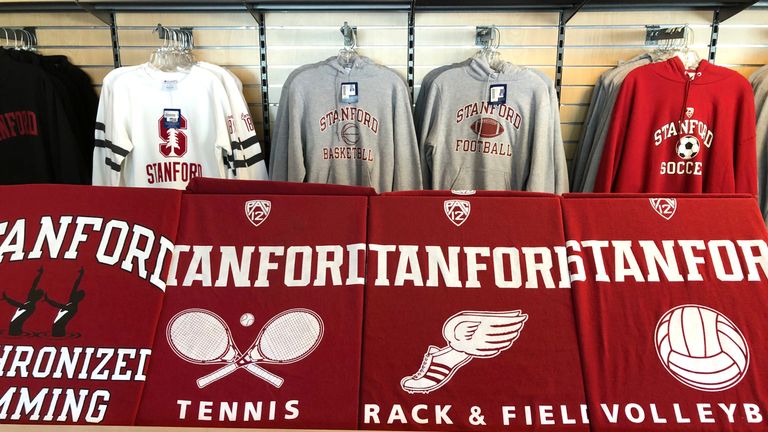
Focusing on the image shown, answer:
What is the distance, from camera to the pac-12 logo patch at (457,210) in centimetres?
170

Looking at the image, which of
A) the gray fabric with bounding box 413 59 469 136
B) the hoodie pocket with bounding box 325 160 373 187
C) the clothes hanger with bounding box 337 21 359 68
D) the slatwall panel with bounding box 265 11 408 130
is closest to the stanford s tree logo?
the slatwall panel with bounding box 265 11 408 130

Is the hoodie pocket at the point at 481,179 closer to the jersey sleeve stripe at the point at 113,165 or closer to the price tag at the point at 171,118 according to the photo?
the price tag at the point at 171,118

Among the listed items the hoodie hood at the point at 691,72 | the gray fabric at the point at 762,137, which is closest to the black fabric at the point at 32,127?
the hoodie hood at the point at 691,72

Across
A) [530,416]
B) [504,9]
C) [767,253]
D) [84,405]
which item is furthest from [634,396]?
[504,9]

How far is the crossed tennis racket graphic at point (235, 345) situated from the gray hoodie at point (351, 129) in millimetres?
1182

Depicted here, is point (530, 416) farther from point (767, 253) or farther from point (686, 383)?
point (767, 253)

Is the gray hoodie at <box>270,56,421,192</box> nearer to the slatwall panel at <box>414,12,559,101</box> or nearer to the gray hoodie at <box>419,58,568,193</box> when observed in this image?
the gray hoodie at <box>419,58,568,193</box>

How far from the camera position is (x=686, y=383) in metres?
1.39

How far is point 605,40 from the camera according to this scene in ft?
9.33

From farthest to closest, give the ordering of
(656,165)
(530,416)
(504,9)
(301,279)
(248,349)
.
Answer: (504,9) → (656,165) → (301,279) → (248,349) → (530,416)

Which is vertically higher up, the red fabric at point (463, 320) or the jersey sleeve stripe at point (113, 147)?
the jersey sleeve stripe at point (113, 147)

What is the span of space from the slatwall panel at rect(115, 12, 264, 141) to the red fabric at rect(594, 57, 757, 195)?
1.98 m

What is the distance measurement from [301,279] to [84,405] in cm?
67

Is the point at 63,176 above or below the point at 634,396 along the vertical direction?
above
